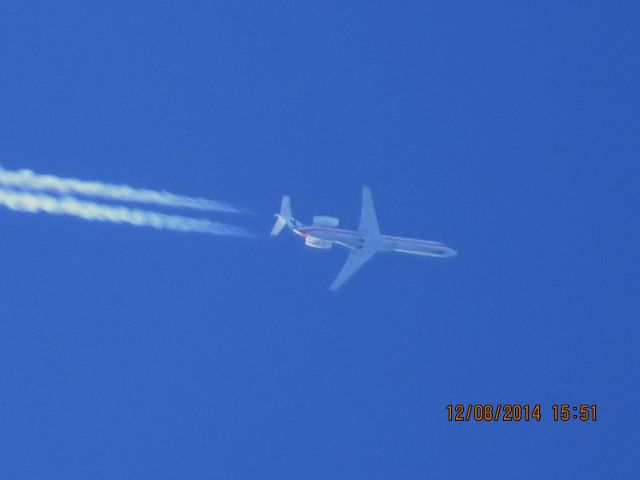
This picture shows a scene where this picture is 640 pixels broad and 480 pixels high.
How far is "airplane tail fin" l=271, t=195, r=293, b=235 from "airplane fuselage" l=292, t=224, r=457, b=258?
1221 millimetres

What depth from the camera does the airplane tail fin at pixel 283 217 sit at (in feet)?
276

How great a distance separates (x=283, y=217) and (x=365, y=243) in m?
4.92

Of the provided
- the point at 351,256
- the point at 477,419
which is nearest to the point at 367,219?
the point at 351,256

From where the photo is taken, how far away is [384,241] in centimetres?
8350

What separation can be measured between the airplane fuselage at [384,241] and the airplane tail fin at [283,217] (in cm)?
122

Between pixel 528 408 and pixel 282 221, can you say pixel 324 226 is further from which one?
pixel 528 408

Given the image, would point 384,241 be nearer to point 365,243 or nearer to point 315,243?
point 365,243

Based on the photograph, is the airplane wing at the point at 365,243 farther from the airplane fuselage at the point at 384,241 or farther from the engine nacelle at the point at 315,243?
the engine nacelle at the point at 315,243

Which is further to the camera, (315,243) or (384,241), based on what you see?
(384,241)

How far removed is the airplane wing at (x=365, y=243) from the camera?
83062 mm

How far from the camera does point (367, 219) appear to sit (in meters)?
83.2

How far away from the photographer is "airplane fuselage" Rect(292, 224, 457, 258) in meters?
81.6

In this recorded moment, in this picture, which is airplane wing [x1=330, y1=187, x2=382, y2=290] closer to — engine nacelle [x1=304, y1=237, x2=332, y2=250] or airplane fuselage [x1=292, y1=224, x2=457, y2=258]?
airplane fuselage [x1=292, y1=224, x2=457, y2=258]

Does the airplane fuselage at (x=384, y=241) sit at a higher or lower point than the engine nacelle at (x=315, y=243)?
higher
